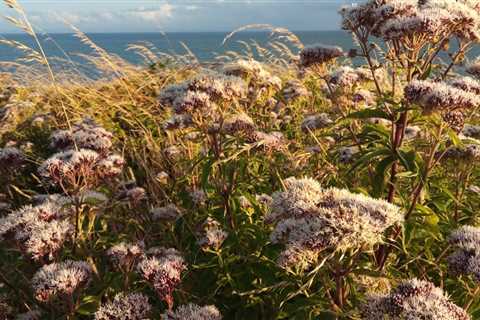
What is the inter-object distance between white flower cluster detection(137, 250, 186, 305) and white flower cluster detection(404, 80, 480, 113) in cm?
179

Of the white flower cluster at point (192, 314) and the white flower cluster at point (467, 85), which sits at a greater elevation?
the white flower cluster at point (467, 85)

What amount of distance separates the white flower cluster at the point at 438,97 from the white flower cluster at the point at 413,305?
3.78ft

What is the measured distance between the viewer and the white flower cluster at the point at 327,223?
87.0 inches

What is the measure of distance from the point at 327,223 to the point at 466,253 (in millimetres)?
818

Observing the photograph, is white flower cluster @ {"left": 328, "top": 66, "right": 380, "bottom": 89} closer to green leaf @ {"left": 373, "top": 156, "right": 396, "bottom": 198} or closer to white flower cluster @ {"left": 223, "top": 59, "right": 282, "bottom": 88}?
white flower cluster @ {"left": 223, "top": 59, "right": 282, "bottom": 88}

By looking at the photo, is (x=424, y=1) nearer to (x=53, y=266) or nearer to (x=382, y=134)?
(x=382, y=134)

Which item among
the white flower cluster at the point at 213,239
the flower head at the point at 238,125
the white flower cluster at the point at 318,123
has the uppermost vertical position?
the flower head at the point at 238,125

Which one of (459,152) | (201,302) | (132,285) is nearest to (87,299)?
(132,285)

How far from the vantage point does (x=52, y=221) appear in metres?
3.35

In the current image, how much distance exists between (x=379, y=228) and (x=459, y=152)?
1.66 meters

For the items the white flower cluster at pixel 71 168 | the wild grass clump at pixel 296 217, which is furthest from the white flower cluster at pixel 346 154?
the white flower cluster at pixel 71 168

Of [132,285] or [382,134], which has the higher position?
[382,134]

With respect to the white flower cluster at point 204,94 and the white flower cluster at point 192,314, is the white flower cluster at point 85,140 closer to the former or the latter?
the white flower cluster at point 204,94

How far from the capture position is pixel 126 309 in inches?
102
